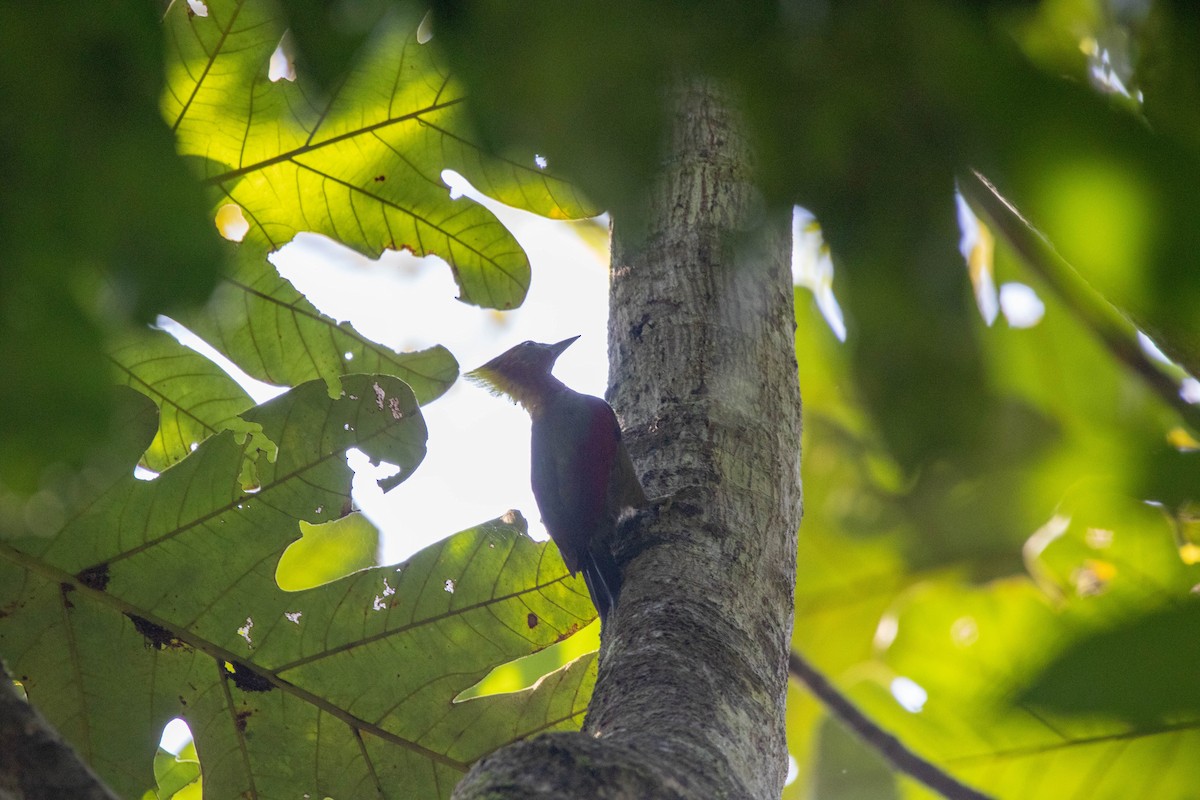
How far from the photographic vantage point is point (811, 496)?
140 inches

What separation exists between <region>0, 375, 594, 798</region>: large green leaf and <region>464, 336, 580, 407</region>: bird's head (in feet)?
8.73

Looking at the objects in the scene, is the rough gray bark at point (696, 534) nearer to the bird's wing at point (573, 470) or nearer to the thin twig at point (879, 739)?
the thin twig at point (879, 739)

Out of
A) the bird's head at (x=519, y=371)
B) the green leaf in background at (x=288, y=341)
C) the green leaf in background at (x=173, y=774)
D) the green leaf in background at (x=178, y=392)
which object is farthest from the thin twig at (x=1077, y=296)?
the bird's head at (x=519, y=371)

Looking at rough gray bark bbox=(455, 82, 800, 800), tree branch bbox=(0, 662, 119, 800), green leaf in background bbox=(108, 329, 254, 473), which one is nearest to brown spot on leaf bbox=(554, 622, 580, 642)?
rough gray bark bbox=(455, 82, 800, 800)

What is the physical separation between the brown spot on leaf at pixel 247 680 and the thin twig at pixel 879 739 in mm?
1409

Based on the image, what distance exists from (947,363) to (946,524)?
29 centimetres

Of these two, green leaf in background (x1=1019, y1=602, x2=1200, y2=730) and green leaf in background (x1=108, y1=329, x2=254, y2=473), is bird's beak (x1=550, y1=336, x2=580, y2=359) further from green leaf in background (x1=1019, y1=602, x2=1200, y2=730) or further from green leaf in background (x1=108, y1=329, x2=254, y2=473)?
green leaf in background (x1=1019, y1=602, x2=1200, y2=730)

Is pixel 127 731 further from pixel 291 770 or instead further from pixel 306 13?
pixel 306 13

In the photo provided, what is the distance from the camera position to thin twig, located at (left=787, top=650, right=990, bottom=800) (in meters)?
2.09

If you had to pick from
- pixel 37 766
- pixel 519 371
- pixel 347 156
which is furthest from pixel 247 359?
pixel 37 766

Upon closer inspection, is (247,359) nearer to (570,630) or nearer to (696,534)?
(570,630)

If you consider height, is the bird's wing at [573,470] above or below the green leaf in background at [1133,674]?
above

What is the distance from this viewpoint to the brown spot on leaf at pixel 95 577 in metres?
2.74

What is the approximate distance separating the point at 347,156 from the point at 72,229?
9.96ft
